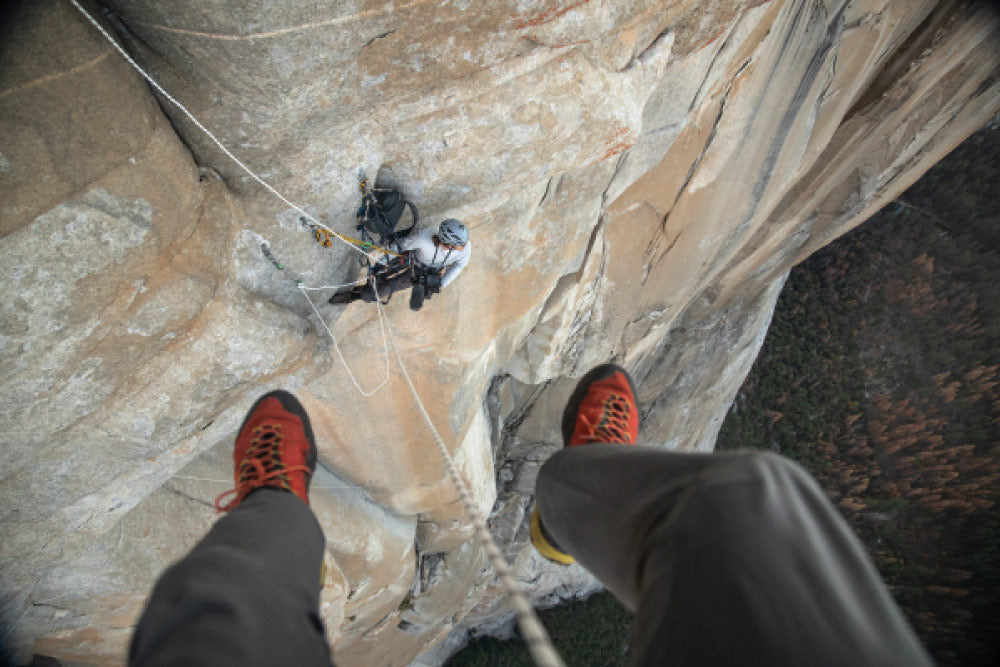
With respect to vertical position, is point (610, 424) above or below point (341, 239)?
below

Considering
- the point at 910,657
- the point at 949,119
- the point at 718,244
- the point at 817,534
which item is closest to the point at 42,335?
the point at 817,534

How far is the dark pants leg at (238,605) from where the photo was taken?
1162 mm

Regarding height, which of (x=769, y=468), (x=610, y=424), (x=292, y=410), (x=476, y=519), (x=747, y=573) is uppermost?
(x=292, y=410)

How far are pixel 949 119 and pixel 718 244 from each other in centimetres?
333

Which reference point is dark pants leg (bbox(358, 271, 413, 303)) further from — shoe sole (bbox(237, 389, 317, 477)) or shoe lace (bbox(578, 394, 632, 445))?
shoe lace (bbox(578, 394, 632, 445))

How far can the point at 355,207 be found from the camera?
2818mm

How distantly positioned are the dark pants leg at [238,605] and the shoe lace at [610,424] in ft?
4.81

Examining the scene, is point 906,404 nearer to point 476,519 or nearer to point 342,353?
point 342,353

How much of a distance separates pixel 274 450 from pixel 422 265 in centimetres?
135

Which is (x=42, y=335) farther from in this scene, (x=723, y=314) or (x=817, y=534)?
(x=723, y=314)

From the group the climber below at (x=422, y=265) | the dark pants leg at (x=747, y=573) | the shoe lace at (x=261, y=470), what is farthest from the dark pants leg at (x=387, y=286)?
the dark pants leg at (x=747, y=573)

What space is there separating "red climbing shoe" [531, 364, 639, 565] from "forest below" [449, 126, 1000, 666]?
887cm

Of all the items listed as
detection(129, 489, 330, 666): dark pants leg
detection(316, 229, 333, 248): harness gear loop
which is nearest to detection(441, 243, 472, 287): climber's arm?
detection(316, 229, 333, 248): harness gear loop

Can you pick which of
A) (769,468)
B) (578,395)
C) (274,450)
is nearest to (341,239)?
(274,450)
